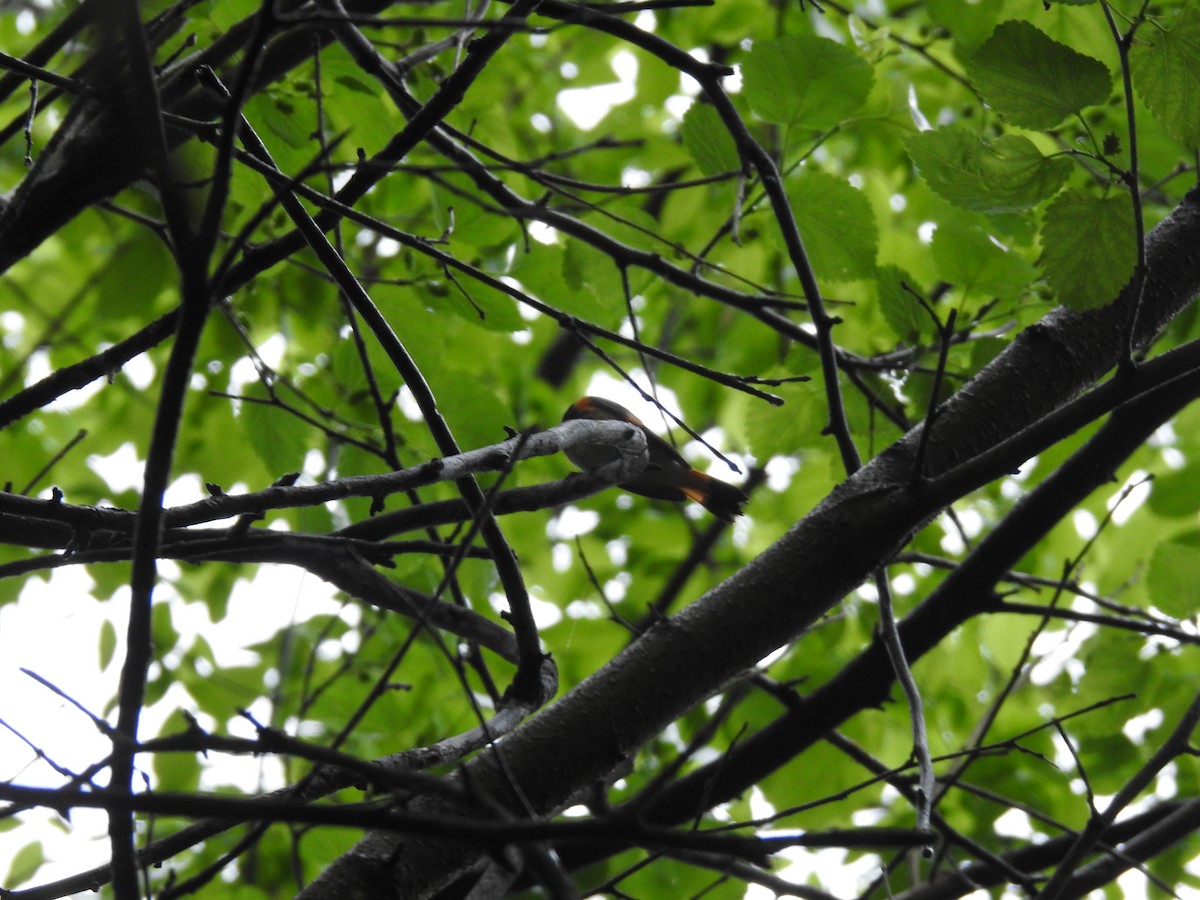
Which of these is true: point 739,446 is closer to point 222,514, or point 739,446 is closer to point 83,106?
point 83,106

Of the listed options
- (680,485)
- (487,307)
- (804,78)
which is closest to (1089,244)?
(804,78)

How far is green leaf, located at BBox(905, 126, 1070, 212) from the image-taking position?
1.70 metres

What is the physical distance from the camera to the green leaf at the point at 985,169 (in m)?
1.70

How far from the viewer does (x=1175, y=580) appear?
8.67 feet

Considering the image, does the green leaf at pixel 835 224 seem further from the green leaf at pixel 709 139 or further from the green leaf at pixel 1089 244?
the green leaf at pixel 1089 244

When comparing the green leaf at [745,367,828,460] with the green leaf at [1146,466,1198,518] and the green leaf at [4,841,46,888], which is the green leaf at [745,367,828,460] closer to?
the green leaf at [1146,466,1198,518]

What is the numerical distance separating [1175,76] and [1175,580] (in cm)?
150

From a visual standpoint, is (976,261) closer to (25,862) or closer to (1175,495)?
(1175,495)

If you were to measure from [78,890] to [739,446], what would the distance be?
438 cm

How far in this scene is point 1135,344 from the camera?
196cm

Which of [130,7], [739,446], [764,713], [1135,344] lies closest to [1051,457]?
[764,713]

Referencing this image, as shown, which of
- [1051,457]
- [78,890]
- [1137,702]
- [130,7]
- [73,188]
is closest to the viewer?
[130,7]

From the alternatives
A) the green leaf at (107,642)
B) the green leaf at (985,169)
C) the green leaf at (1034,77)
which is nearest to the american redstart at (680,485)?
the green leaf at (985,169)

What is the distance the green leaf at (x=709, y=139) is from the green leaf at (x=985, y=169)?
57 centimetres
